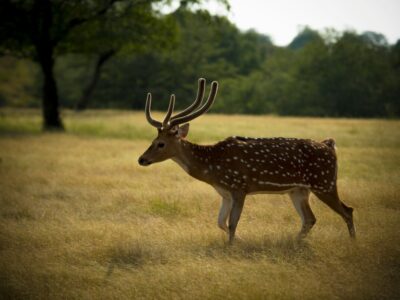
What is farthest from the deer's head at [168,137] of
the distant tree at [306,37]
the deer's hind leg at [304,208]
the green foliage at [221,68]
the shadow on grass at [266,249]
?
the distant tree at [306,37]

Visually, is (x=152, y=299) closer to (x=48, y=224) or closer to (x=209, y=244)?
(x=209, y=244)

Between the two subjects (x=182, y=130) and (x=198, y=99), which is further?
(x=198, y=99)

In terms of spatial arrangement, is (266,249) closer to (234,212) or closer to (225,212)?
(234,212)

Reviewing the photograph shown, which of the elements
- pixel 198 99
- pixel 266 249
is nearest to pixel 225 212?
pixel 266 249

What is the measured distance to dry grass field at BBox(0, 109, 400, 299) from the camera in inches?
212

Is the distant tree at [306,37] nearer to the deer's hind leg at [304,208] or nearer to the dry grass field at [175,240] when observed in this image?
the dry grass field at [175,240]

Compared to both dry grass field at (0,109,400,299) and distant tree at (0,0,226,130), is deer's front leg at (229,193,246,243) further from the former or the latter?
distant tree at (0,0,226,130)

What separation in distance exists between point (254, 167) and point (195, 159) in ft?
2.52

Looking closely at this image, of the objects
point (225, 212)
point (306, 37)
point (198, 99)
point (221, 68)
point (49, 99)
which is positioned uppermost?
point (306, 37)

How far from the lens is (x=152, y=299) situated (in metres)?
5.19

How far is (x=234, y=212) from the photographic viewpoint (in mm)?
6734

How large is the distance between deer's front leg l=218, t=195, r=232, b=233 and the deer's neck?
0.37 m

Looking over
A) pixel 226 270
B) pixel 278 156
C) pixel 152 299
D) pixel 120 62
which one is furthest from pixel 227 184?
pixel 120 62

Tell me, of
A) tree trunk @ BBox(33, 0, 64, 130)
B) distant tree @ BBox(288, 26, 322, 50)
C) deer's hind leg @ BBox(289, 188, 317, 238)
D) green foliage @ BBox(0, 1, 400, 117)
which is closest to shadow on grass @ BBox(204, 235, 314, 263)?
deer's hind leg @ BBox(289, 188, 317, 238)
